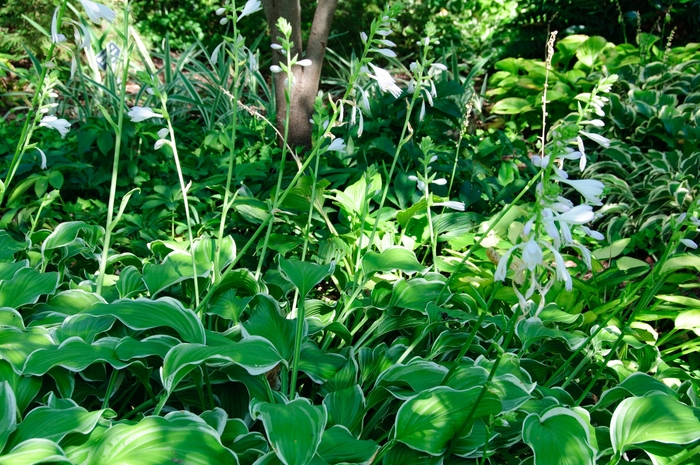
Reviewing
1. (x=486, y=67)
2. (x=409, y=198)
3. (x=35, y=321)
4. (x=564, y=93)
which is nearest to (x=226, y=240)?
(x=35, y=321)

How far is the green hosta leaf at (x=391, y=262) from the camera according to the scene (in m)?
2.25

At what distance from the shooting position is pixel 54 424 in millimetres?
1499

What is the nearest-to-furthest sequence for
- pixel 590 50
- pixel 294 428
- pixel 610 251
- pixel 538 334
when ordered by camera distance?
pixel 294 428 < pixel 538 334 < pixel 610 251 < pixel 590 50

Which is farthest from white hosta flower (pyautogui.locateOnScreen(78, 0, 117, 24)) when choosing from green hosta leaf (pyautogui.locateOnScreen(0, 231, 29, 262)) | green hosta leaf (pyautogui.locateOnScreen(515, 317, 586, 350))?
green hosta leaf (pyautogui.locateOnScreen(515, 317, 586, 350))

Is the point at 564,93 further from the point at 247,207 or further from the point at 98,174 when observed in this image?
the point at 98,174

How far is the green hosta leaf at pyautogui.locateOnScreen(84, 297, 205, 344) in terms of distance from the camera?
68.6 inches

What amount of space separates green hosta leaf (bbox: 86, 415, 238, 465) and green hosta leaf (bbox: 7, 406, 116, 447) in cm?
11

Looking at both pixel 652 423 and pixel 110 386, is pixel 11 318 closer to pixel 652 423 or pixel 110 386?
pixel 110 386

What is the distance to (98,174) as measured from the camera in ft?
11.0

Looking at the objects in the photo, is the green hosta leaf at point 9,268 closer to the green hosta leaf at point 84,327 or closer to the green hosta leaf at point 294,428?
the green hosta leaf at point 84,327

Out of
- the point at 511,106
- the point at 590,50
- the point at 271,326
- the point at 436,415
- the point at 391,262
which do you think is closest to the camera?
the point at 436,415

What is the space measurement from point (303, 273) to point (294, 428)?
2.33 ft

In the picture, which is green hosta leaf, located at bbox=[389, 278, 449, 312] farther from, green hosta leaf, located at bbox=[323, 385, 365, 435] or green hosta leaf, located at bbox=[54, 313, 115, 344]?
green hosta leaf, located at bbox=[54, 313, 115, 344]

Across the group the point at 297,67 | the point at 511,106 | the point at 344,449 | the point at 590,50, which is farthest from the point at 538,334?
the point at 590,50
